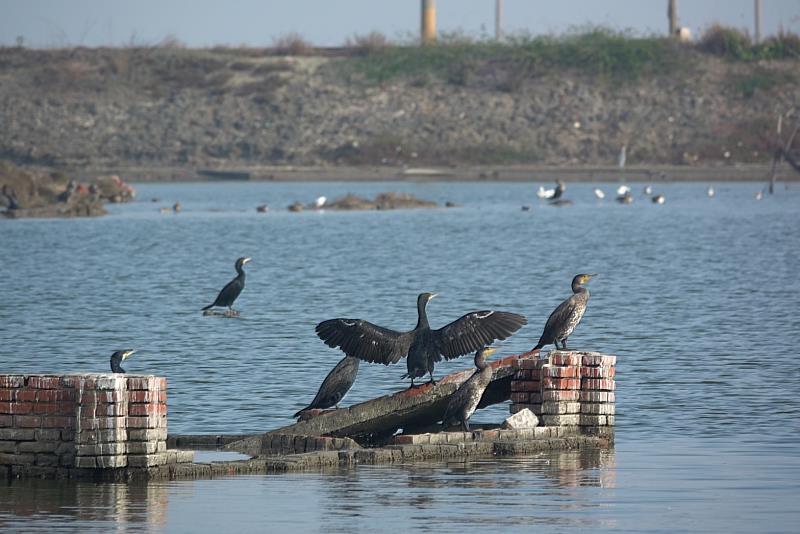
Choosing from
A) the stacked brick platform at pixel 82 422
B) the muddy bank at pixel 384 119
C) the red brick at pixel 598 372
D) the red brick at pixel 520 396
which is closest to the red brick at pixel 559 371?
the red brick at pixel 598 372

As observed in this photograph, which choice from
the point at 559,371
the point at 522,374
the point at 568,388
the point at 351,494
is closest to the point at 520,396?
the point at 522,374

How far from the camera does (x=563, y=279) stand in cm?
4391

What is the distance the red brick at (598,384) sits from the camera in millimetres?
17891

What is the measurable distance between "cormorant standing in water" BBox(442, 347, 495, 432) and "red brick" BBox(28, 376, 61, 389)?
3.97 metres

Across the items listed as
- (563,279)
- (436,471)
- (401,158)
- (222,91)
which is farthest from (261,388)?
(222,91)

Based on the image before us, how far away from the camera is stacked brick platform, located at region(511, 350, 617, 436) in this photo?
699 inches

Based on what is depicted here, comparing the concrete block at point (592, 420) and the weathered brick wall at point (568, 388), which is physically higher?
the weathered brick wall at point (568, 388)

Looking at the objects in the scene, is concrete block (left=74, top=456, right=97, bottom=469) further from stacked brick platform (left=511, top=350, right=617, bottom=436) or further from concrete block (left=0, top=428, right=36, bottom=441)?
stacked brick platform (left=511, top=350, right=617, bottom=436)

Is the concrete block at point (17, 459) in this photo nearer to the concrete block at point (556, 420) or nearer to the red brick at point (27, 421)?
the red brick at point (27, 421)

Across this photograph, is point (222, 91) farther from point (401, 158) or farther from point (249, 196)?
point (249, 196)

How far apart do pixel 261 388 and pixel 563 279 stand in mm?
21991

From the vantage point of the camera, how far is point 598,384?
17.9 meters

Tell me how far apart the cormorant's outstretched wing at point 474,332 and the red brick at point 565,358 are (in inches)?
18.9

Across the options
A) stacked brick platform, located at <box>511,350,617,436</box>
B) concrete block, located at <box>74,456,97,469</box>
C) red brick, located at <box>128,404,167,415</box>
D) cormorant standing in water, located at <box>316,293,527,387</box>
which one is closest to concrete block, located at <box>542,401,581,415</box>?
stacked brick platform, located at <box>511,350,617,436</box>
